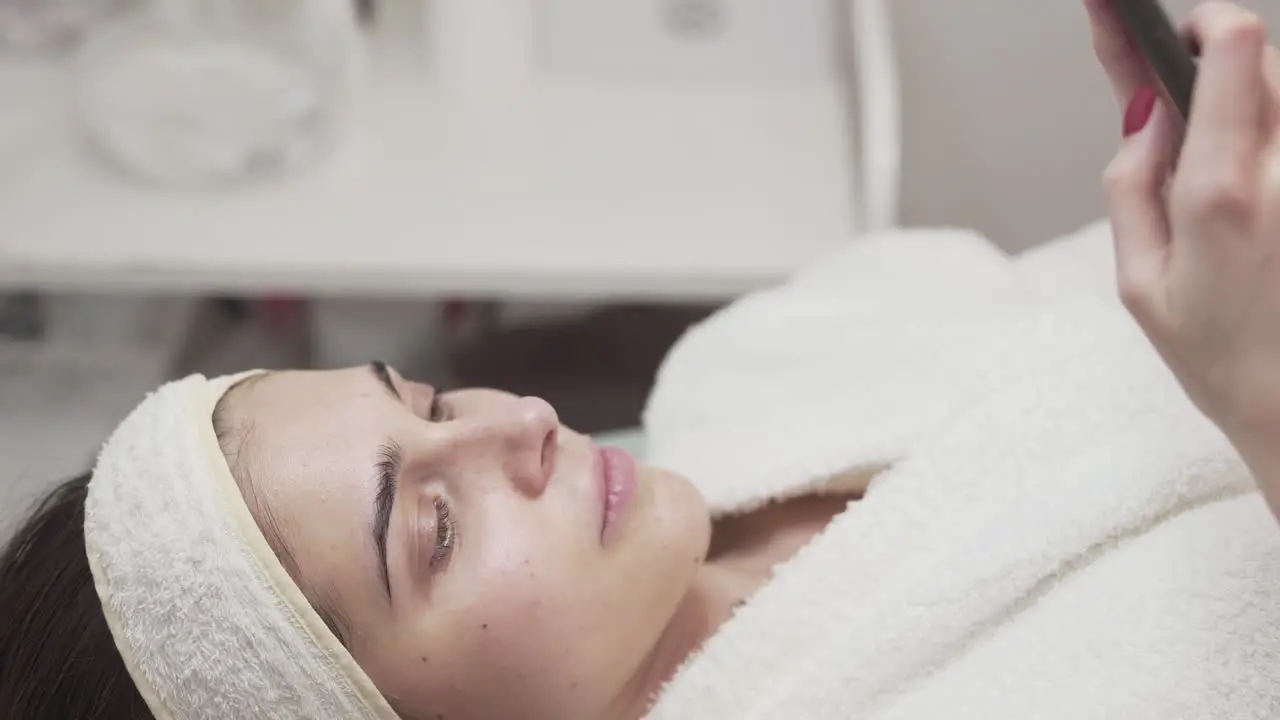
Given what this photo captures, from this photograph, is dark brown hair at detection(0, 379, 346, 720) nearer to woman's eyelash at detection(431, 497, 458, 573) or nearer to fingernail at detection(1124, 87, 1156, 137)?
woman's eyelash at detection(431, 497, 458, 573)

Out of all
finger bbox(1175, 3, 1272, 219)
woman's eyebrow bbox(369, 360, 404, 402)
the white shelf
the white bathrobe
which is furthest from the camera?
the white shelf

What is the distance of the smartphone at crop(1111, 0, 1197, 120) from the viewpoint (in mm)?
467

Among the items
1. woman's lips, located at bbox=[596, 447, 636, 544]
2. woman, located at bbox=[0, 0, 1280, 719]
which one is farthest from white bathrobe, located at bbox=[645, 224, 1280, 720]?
woman's lips, located at bbox=[596, 447, 636, 544]

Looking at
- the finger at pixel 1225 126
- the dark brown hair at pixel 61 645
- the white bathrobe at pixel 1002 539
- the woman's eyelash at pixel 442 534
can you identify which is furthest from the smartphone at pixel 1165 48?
the dark brown hair at pixel 61 645

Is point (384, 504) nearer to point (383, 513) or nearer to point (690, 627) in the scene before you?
point (383, 513)

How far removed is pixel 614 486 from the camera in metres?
0.76

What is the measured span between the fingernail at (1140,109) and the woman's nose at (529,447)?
1.23 ft

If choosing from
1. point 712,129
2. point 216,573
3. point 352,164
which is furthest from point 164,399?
point 712,129

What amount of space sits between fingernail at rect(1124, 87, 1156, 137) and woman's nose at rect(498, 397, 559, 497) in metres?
0.37

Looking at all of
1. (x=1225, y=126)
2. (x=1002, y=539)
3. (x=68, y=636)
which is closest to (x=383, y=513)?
(x=68, y=636)

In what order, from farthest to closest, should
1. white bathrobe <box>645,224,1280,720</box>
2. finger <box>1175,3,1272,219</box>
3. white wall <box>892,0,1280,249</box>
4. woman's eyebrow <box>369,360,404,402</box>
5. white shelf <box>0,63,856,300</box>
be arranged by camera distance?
white wall <box>892,0,1280,249</box> < white shelf <box>0,63,856,300</box> < woman's eyebrow <box>369,360,404,402</box> < white bathrobe <box>645,224,1280,720</box> < finger <box>1175,3,1272,219</box>

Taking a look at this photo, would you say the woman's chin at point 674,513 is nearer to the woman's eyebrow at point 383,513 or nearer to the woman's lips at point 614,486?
the woman's lips at point 614,486

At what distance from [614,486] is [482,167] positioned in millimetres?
613

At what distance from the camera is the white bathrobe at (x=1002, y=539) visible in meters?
0.66
